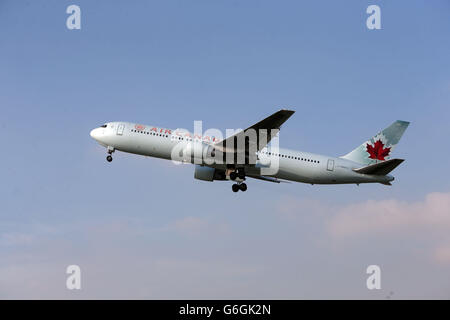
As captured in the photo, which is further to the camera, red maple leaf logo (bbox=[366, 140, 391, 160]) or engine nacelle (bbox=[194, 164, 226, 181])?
engine nacelle (bbox=[194, 164, 226, 181])

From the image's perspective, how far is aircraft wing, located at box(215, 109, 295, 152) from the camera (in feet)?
143

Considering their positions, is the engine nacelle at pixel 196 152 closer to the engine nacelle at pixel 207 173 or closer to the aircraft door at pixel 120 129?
the engine nacelle at pixel 207 173

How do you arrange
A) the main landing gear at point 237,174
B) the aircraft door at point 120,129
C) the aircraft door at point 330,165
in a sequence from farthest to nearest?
the main landing gear at point 237,174 < the aircraft door at point 120,129 < the aircraft door at point 330,165

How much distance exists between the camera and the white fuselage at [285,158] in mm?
49000

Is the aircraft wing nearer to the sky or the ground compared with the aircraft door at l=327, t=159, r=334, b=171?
nearer to the sky

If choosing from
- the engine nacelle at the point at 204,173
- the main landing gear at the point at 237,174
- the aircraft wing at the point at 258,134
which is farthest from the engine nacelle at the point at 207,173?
the aircraft wing at the point at 258,134

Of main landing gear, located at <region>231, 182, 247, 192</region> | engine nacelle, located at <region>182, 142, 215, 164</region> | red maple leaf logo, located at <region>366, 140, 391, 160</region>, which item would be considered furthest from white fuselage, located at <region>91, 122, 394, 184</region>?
red maple leaf logo, located at <region>366, 140, 391, 160</region>

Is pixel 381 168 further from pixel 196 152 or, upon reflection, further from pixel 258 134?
pixel 196 152

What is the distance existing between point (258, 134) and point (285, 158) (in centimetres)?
451

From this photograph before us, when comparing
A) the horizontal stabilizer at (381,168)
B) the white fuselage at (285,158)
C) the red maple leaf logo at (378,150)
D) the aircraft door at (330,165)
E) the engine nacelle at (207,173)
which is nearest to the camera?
the horizontal stabilizer at (381,168)

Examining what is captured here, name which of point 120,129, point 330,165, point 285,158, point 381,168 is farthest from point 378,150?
point 120,129

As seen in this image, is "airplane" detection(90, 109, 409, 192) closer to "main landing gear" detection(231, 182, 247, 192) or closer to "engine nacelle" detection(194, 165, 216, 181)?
"main landing gear" detection(231, 182, 247, 192)

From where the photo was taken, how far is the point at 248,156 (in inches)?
1930

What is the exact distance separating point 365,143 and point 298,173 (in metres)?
7.54
